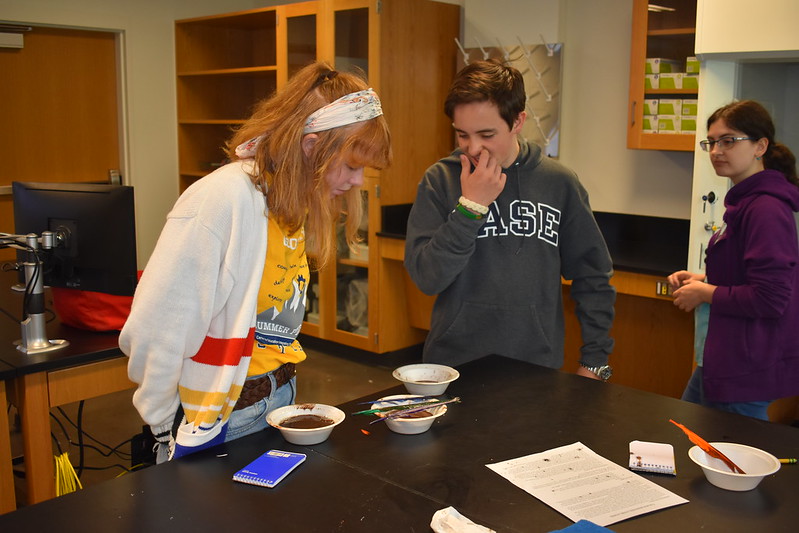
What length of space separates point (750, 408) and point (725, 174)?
0.71 meters

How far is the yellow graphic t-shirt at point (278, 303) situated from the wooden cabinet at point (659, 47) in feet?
7.35

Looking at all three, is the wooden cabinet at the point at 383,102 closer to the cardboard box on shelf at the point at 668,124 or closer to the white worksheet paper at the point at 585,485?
the cardboard box on shelf at the point at 668,124

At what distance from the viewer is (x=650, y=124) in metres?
3.40

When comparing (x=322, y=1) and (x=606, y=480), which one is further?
(x=322, y=1)

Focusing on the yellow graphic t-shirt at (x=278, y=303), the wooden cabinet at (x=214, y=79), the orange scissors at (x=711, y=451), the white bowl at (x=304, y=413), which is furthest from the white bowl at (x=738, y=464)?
the wooden cabinet at (x=214, y=79)

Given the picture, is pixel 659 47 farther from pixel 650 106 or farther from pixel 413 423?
pixel 413 423

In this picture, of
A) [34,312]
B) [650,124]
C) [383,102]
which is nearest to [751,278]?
[650,124]

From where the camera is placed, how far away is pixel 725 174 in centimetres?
234

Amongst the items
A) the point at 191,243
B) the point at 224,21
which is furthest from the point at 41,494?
the point at 224,21

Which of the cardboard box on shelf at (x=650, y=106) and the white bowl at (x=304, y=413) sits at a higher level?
the cardboard box on shelf at (x=650, y=106)

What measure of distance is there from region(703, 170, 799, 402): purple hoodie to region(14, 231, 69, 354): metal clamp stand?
196 cm

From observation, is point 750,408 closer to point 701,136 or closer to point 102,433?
point 701,136

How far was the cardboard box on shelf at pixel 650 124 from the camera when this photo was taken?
133 inches

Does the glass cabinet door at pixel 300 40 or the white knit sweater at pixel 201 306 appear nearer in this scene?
the white knit sweater at pixel 201 306
